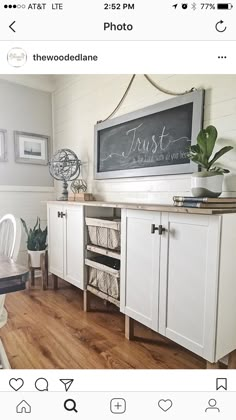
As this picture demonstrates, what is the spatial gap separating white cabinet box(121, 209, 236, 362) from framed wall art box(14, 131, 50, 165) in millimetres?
1506

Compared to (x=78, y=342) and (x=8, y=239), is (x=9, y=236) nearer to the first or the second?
(x=8, y=239)

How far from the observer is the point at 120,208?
151 centimetres

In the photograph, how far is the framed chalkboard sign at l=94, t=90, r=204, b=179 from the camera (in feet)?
4.17

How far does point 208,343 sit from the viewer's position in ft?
2.92

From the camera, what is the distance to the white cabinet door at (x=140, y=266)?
3.61 ft

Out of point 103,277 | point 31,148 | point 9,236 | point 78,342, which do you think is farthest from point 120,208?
point 31,148
